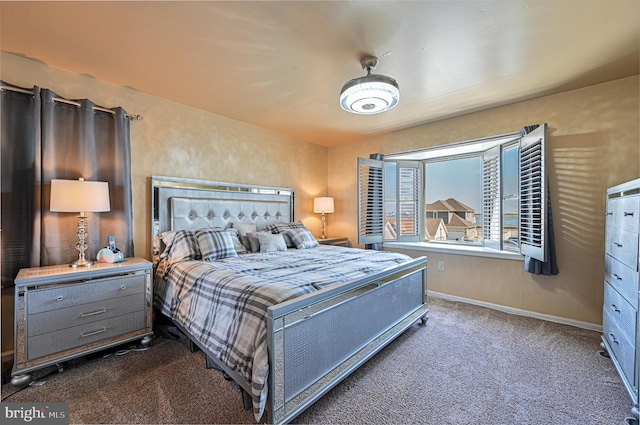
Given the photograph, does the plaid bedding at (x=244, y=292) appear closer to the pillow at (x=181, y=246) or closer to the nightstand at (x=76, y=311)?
the pillow at (x=181, y=246)

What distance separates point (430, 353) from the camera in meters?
2.28

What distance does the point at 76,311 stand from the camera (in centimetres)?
203

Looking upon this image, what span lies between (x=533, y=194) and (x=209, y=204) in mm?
3619

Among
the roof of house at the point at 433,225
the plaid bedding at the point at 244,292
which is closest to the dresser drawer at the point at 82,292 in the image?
the plaid bedding at the point at 244,292

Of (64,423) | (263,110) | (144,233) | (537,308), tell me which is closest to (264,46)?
(263,110)

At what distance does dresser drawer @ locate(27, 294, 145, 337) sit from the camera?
6.20ft

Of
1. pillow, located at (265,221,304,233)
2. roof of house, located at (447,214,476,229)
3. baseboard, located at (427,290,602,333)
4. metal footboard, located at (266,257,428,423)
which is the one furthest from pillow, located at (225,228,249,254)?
roof of house, located at (447,214,476,229)

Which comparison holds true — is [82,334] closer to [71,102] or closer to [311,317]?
[311,317]

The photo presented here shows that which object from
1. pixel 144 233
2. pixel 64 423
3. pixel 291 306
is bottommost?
pixel 64 423

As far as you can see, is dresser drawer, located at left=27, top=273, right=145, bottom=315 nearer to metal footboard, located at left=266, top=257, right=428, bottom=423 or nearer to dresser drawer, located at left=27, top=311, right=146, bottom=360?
dresser drawer, located at left=27, top=311, right=146, bottom=360

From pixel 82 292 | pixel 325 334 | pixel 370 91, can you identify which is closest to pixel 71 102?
pixel 82 292

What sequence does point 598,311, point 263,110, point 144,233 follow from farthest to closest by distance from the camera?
point 263,110
point 144,233
point 598,311

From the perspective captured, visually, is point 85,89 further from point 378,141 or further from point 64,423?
point 378,141

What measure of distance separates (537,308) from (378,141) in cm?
301
